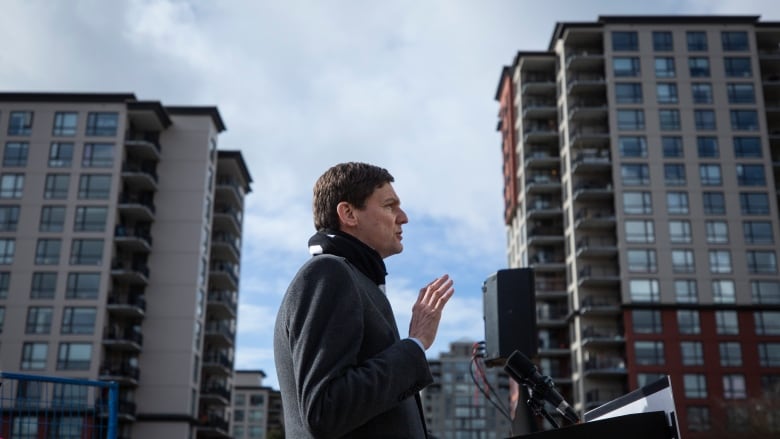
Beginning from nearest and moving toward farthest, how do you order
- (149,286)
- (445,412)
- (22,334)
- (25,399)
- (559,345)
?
(25,399) → (22,334) → (149,286) → (559,345) → (445,412)

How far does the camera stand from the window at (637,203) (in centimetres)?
6094

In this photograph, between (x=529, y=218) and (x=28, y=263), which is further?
(x=529, y=218)

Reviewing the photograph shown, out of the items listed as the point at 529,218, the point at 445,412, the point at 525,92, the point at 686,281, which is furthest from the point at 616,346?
the point at 445,412

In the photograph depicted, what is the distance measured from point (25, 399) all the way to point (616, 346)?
57584mm

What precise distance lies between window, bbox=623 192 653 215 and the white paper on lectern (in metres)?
60.3

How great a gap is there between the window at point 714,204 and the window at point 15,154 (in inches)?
1864

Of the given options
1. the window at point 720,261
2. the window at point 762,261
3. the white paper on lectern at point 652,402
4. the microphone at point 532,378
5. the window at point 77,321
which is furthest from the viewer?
the window at point 762,261

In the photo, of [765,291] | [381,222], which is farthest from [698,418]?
[381,222]

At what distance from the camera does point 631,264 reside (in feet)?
197

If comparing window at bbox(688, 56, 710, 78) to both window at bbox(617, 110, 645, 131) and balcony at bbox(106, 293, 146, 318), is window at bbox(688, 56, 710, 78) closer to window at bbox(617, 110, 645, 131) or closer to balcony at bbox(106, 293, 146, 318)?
window at bbox(617, 110, 645, 131)

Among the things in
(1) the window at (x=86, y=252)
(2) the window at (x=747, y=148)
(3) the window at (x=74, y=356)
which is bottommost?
(3) the window at (x=74, y=356)

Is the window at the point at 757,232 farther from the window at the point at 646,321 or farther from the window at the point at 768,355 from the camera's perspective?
the window at the point at 646,321

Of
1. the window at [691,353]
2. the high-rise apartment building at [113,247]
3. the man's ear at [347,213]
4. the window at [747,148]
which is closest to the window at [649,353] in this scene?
the window at [691,353]

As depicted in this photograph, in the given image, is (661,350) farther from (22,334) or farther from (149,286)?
(22,334)
